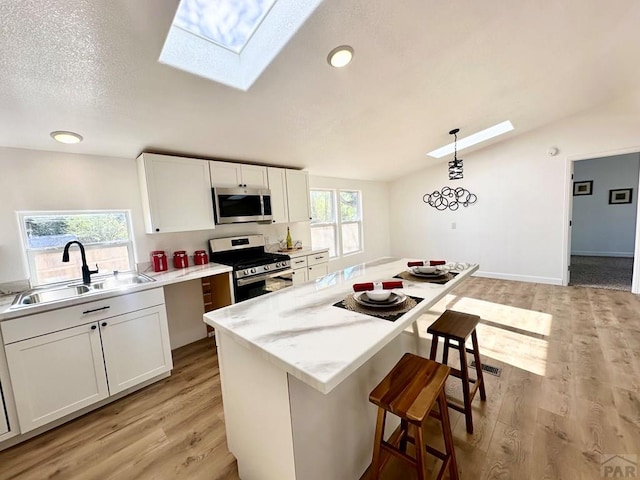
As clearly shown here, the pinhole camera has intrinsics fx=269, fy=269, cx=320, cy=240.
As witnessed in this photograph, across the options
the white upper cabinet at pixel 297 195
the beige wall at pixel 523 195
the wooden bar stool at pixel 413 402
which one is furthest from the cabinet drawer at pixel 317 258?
the beige wall at pixel 523 195

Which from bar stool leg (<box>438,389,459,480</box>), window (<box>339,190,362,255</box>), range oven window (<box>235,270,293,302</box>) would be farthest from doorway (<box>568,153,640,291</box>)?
bar stool leg (<box>438,389,459,480</box>)

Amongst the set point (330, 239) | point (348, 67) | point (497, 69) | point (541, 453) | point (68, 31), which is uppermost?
point (497, 69)

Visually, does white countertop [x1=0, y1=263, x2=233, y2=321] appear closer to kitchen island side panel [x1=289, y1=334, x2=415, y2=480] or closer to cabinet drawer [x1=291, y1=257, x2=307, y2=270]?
cabinet drawer [x1=291, y1=257, x2=307, y2=270]

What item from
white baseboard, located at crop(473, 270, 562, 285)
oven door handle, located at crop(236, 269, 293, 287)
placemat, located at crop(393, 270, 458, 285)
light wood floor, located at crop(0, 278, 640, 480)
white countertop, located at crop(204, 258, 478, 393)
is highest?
placemat, located at crop(393, 270, 458, 285)

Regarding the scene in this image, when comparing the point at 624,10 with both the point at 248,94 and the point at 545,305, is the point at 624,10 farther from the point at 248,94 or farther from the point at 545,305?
the point at 545,305

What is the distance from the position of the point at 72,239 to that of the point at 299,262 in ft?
7.34

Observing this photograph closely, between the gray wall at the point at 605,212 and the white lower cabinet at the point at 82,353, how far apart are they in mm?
8962

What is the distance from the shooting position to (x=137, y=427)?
183 centimetres

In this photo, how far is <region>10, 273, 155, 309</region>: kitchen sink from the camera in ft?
6.24

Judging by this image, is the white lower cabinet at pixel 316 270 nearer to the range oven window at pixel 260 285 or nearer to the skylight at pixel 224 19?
the range oven window at pixel 260 285

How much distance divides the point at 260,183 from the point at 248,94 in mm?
1359

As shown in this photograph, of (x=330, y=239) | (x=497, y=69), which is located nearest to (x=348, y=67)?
(x=497, y=69)

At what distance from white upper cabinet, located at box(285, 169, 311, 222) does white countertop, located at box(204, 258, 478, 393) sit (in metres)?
2.10

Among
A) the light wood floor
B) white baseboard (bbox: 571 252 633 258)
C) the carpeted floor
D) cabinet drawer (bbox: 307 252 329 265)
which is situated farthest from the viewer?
white baseboard (bbox: 571 252 633 258)
